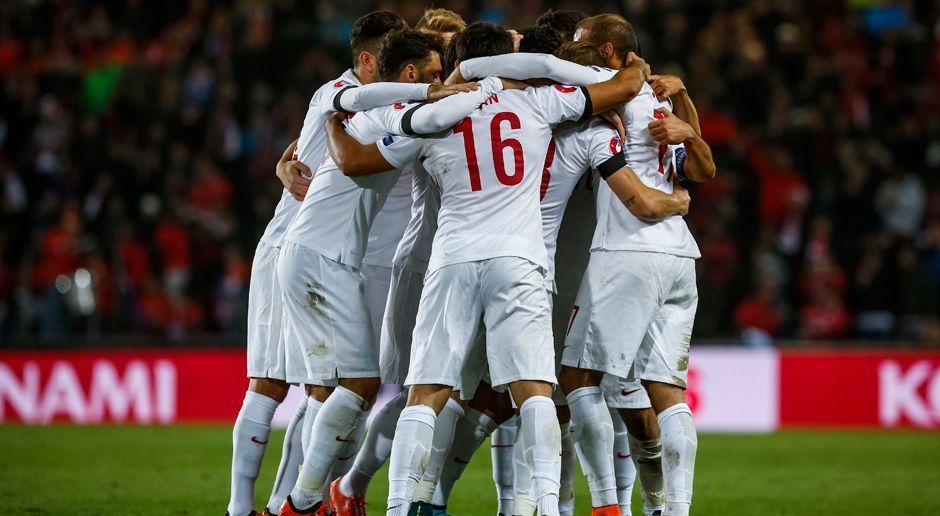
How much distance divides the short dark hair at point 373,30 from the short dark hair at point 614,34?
1.05m

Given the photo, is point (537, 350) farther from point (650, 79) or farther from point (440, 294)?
point (650, 79)

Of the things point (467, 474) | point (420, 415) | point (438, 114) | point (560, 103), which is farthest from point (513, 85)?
point (467, 474)

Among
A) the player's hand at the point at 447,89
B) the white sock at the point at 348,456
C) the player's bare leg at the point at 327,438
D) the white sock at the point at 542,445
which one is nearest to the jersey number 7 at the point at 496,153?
the player's hand at the point at 447,89

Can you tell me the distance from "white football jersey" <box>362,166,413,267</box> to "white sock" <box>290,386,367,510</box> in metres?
1.10

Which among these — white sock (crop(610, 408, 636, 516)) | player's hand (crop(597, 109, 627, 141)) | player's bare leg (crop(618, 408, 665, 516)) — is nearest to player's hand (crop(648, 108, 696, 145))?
player's hand (crop(597, 109, 627, 141))

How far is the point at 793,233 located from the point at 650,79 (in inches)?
392

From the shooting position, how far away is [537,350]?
6.44 metres

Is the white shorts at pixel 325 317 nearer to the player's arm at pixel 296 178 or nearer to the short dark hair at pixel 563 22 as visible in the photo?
the player's arm at pixel 296 178

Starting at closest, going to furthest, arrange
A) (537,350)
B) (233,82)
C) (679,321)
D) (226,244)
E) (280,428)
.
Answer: (537,350)
(679,321)
(280,428)
(226,244)
(233,82)

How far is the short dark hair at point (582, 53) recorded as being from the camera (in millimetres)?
7125

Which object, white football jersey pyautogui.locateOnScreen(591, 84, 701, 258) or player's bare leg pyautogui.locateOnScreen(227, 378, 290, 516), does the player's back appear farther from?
player's bare leg pyautogui.locateOnScreen(227, 378, 290, 516)

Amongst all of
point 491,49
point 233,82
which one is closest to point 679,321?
point 491,49

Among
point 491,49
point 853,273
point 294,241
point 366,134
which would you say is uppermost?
point 491,49

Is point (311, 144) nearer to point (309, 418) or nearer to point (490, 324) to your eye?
point (309, 418)
